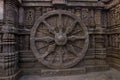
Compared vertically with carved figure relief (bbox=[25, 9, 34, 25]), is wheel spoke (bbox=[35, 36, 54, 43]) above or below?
below

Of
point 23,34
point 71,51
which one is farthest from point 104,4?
point 23,34

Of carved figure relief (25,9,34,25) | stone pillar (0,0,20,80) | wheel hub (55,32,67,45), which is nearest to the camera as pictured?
stone pillar (0,0,20,80)

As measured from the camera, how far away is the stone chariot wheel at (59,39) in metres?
4.41

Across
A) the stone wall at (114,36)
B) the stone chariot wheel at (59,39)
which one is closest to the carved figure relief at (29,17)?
the stone chariot wheel at (59,39)

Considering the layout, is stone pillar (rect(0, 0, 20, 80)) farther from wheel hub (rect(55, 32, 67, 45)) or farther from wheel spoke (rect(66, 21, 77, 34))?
wheel spoke (rect(66, 21, 77, 34))

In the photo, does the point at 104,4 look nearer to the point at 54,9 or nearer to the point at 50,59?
the point at 54,9

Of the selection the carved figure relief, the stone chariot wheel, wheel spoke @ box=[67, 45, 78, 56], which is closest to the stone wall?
the stone chariot wheel

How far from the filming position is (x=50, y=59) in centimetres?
449

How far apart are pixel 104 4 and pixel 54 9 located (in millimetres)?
2310

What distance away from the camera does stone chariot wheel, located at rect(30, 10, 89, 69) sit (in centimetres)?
441

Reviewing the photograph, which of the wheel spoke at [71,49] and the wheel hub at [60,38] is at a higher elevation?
the wheel hub at [60,38]

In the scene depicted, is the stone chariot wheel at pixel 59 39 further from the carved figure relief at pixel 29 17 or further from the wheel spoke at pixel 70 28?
the carved figure relief at pixel 29 17

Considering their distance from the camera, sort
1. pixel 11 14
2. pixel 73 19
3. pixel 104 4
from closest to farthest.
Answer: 1. pixel 11 14
2. pixel 73 19
3. pixel 104 4

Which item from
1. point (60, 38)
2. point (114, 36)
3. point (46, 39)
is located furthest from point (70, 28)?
point (114, 36)
